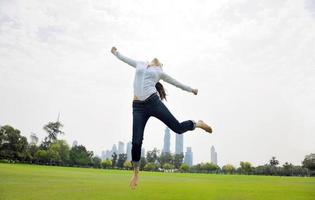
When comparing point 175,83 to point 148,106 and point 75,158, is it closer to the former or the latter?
point 148,106

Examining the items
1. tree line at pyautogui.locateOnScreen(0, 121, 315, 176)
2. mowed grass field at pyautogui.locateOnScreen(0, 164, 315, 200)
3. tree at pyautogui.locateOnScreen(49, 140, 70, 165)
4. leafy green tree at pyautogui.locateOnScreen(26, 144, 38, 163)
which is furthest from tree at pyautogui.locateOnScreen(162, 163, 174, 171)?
mowed grass field at pyautogui.locateOnScreen(0, 164, 315, 200)

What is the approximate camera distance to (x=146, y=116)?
5.78 m

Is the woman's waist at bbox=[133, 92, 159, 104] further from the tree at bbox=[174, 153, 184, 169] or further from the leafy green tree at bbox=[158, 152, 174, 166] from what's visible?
the tree at bbox=[174, 153, 184, 169]

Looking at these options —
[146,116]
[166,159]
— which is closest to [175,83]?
[146,116]

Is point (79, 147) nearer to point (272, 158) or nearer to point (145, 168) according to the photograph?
point (145, 168)

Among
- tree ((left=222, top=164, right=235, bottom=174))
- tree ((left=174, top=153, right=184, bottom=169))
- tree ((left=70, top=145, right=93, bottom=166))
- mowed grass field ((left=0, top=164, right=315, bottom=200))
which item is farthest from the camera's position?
tree ((left=174, top=153, right=184, bottom=169))

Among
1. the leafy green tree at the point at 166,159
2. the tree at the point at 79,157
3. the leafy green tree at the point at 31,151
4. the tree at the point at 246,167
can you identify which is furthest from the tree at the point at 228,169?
the leafy green tree at the point at 31,151

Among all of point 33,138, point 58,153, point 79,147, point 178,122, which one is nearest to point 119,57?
point 178,122

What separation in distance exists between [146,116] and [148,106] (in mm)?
201

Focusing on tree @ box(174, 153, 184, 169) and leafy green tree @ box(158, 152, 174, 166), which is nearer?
leafy green tree @ box(158, 152, 174, 166)

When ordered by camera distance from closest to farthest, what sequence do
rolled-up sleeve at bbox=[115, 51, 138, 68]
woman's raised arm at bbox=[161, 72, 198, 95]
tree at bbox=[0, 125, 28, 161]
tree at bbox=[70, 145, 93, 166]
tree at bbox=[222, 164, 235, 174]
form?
woman's raised arm at bbox=[161, 72, 198, 95] → rolled-up sleeve at bbox=[115, 51, 138, 68] → tree at bbox=[0, 125, 28, 161] → tree at bbox=[70, 145, 93, 166] → tree at bbox=[222, 164, 235, 174]

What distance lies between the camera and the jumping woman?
225 inches

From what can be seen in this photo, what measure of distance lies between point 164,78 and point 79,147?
10326cm

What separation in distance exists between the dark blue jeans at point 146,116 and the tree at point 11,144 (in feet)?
246
